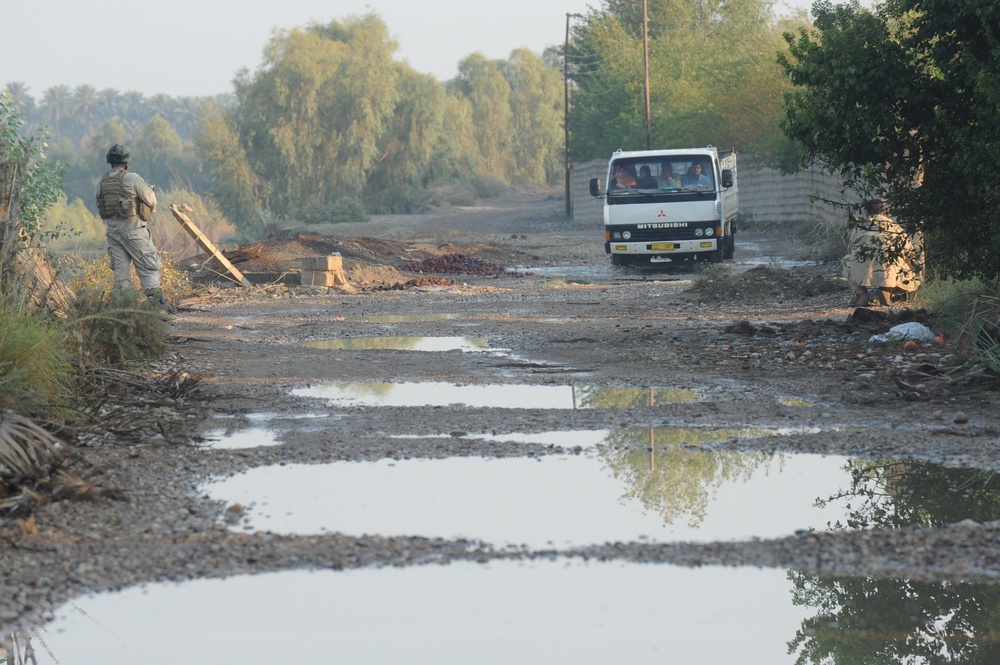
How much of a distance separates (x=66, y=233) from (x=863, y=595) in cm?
1732

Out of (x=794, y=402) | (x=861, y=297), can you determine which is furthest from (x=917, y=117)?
(x=861, y=297)


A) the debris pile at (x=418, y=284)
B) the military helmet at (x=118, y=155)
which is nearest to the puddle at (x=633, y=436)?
the military helmet at (x=118, y=155)

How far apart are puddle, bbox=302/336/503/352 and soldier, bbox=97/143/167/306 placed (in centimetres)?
219

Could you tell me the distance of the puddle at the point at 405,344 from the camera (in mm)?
13734

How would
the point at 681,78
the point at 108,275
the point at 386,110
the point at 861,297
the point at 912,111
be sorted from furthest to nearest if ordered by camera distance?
the point at 386,110, the point at 681,78, the point at 108,275, the point at 861,297, the point at 912,111

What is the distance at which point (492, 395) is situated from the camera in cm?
1017

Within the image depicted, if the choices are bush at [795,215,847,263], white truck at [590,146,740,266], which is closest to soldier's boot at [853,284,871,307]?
bush at [795,215,847,263]

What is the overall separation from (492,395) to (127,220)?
6.85 meters

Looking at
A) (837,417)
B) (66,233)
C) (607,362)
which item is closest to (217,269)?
(66,233)

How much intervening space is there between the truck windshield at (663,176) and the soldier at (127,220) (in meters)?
10.8

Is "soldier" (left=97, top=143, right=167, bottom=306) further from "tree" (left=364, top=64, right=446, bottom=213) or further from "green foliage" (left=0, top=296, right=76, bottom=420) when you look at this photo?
"tree" (left=364, top=64, right=446, bottom=213)

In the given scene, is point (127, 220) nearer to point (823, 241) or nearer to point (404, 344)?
point (404, 344)

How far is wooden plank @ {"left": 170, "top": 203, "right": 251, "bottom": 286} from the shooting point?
775 inches

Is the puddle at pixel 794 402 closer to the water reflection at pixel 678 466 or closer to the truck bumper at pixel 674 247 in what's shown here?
the water reflection at pixel 678 466
